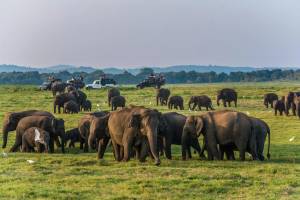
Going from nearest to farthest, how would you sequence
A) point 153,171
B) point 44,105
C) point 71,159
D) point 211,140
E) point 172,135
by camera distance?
point 153,171 < point 71,159 < point 211,140 < point 172,135 < point 44,105

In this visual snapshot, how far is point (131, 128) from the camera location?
20.3 metres

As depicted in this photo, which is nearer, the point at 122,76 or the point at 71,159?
the point at 71,159

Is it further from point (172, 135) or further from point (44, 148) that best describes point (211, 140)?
point (44, 148)

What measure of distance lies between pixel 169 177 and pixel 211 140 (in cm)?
→ 576

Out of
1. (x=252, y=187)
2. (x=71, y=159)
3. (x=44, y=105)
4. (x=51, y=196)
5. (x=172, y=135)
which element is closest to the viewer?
(x=51, y=196)

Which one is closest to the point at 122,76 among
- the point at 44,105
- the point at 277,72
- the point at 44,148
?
the point at 277,72

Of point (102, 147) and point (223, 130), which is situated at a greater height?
point (223, 130)

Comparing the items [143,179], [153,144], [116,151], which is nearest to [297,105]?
[116,151]

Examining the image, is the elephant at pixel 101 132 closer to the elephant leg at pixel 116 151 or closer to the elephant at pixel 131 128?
the elephant at pixel 131 128

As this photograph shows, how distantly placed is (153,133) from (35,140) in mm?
6270

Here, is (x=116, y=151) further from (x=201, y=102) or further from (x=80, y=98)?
(x=201, y=102)

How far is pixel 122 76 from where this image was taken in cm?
17912

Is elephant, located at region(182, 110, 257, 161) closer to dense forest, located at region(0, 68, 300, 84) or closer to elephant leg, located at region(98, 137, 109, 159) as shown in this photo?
elephant leg, located at region(98, 137, 109, 159)

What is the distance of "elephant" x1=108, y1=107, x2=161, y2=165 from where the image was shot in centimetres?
1986
